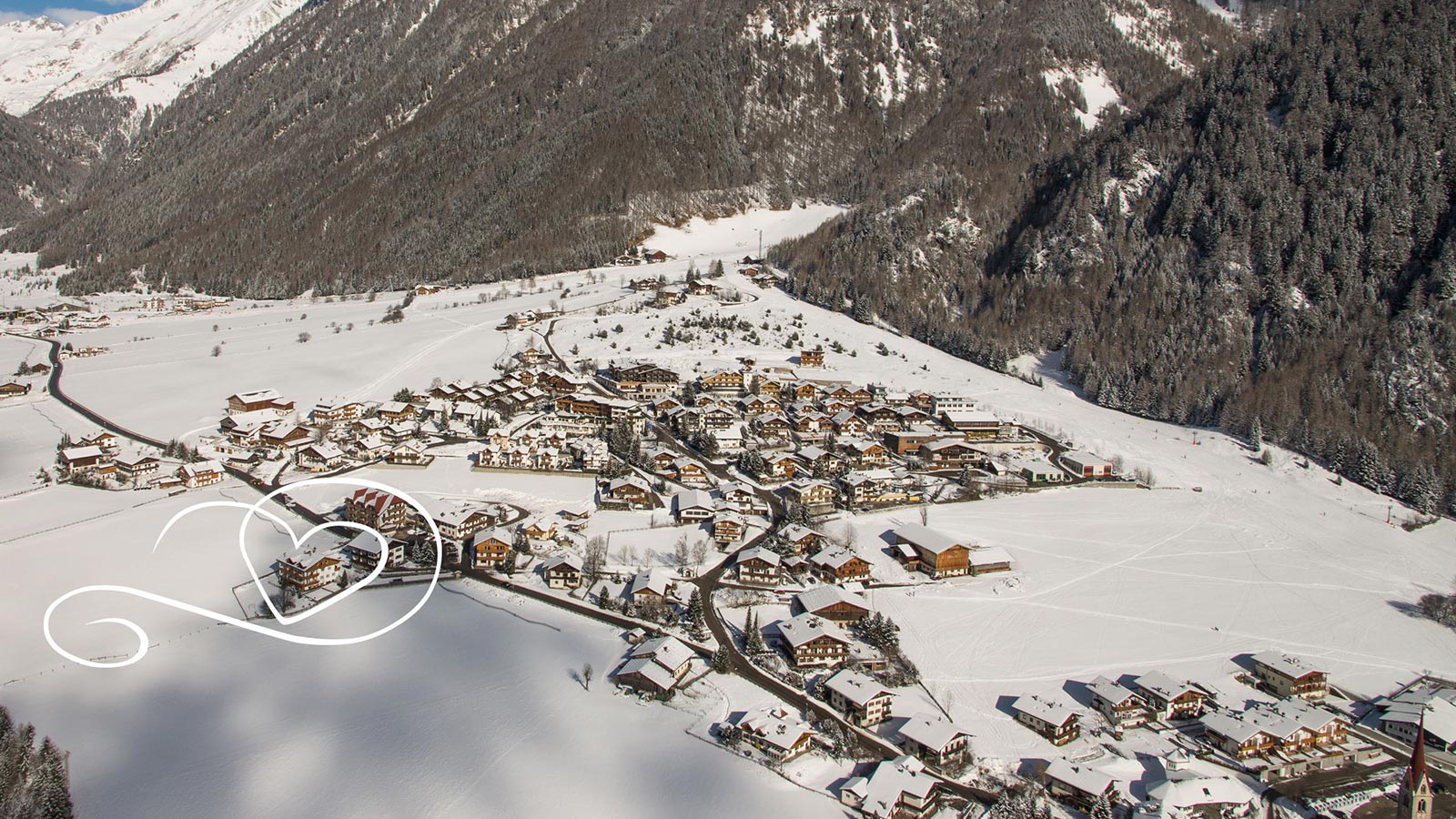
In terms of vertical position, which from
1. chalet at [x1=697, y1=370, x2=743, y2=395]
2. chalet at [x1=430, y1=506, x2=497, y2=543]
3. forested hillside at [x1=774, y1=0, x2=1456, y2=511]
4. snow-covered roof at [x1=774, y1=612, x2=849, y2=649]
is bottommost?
snow-covered roof at [x1=774, y1=612, x2=849, y2=649]

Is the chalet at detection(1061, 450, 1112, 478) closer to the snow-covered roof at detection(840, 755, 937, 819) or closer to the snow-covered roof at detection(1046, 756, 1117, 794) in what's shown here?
the snow-covered roof at detection(1046, 756, 1117, 794)

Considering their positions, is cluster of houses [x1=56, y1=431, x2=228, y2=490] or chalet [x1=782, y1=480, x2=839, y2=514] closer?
chalet [x1=782, y1=480, x2=839, y2=514]

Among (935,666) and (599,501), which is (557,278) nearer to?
(599,501)

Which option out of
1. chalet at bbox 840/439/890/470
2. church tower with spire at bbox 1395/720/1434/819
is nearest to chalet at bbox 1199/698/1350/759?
church tower with spire at bbox 1395/720/1434/819

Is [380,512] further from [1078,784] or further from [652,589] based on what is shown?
[1078,784]

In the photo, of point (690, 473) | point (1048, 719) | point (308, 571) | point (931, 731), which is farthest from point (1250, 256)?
point (308, 571)

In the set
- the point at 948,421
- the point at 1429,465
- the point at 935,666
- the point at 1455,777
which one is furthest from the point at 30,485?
the point at 1429,465

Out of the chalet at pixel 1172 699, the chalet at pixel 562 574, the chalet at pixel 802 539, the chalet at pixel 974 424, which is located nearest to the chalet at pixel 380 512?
the chalet at pixel 562 574
